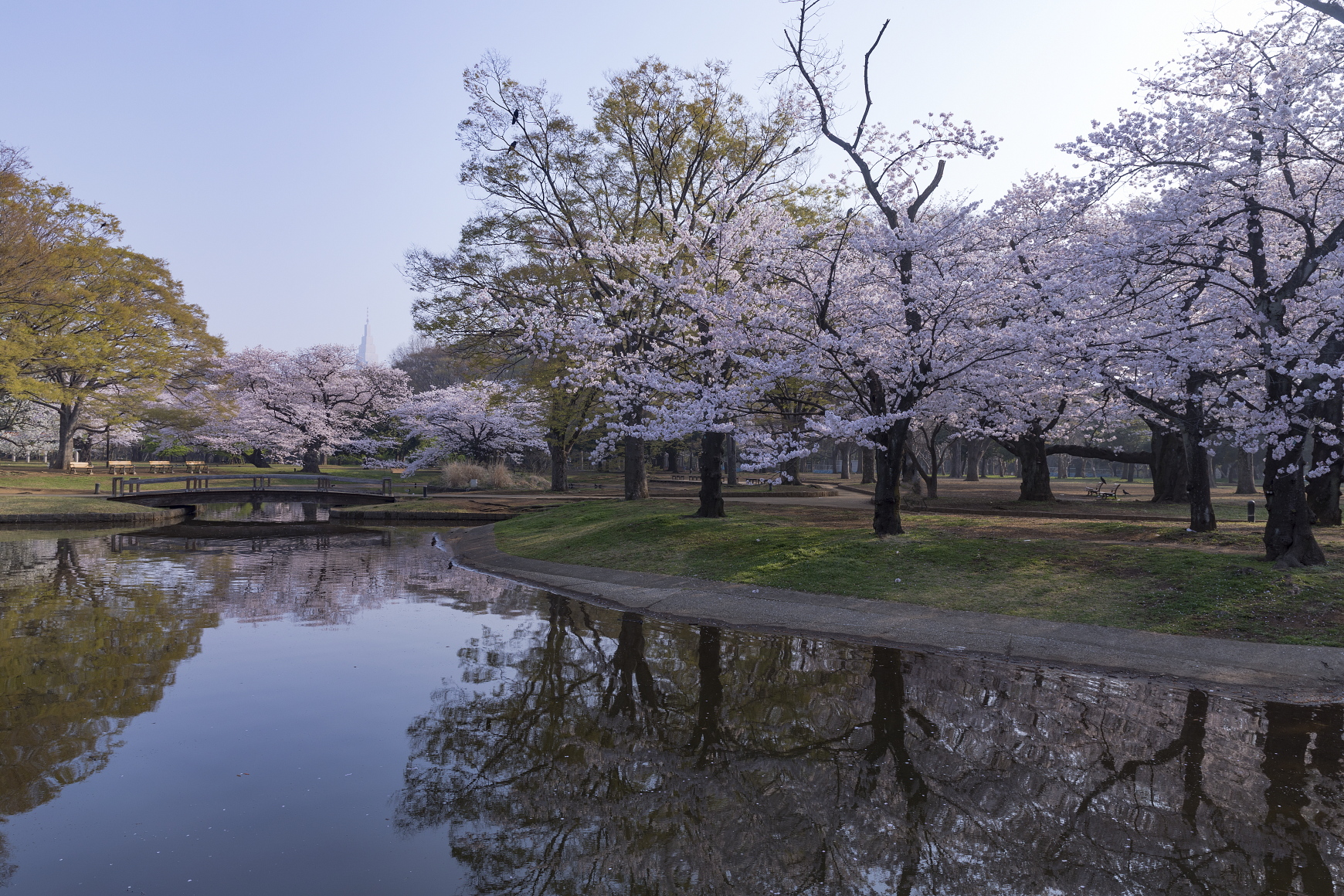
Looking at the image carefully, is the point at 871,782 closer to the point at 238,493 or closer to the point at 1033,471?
the point at 1033,471

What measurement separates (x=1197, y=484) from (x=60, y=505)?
40.5 m

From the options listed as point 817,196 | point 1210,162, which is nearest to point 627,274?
point 817,196

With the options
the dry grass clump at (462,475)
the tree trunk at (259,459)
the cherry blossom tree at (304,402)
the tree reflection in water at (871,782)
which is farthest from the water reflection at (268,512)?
the tree reflection in water at (871,782)

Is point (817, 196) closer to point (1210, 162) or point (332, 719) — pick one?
point (1210, 162)

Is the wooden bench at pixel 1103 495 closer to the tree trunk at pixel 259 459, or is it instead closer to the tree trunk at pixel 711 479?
the tree trunk at pixel 711 479

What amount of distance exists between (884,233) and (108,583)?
61.4 ft

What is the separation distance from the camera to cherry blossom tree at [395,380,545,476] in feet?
157

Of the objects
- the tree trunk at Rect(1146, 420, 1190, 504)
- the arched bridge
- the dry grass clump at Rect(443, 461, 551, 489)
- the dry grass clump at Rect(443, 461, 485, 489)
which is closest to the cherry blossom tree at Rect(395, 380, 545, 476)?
the dry grass clump at Rect(443, 461, 551, 489)

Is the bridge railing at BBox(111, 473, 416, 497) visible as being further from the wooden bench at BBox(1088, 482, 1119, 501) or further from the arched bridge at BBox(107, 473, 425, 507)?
the wooden bench at BBox(1088, 482, 1119, 501)

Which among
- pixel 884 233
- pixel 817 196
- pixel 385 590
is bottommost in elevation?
pixel 385 590

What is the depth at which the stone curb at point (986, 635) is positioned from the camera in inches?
385

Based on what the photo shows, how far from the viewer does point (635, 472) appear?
101ft

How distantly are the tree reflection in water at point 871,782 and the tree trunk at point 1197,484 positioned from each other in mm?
10511

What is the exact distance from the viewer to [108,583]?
17422mm
